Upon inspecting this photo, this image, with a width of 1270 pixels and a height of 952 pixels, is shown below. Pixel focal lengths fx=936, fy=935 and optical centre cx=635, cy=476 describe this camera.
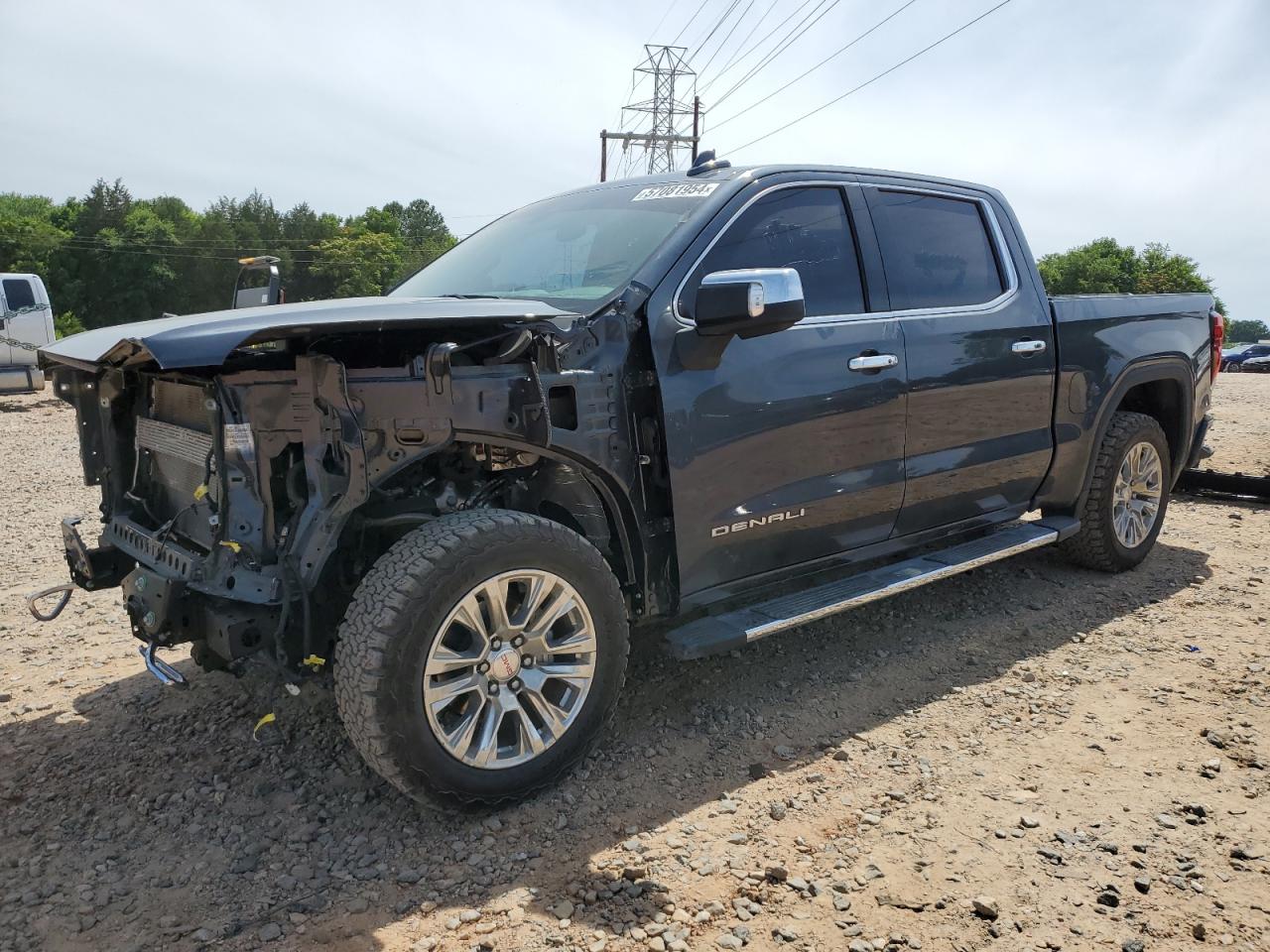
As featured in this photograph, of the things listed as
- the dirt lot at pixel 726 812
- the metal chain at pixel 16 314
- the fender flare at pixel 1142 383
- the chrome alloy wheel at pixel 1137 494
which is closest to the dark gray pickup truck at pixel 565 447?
the dirt lot at pixel 726 812

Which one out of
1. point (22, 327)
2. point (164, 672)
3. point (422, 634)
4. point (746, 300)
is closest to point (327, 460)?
point (422, 634)

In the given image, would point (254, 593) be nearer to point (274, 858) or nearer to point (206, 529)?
point (206, 529)

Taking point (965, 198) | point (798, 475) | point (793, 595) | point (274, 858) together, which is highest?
point (965, 198)

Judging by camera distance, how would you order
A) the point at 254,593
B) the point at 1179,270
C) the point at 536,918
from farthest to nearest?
the point at 1179,270, the point at 254,593, the point at 536,918

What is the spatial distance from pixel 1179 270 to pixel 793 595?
63.5 metres

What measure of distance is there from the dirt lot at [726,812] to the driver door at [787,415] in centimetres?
→ 66

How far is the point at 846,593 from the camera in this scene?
3734mm

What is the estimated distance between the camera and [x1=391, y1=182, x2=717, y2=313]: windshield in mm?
3424

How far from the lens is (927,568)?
409 cm

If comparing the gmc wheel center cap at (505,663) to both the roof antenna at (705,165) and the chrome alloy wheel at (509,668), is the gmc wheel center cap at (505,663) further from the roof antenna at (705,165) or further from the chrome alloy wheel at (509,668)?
the roof antenna at (705,165)

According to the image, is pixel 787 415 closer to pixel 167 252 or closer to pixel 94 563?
pixel 94 563

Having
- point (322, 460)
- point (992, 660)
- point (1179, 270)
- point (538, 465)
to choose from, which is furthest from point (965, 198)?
point (1179, 270)

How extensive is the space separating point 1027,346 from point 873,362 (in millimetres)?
1174

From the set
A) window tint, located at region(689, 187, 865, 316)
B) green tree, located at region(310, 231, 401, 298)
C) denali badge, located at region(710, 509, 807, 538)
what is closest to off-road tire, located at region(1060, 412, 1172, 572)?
window tint, located at region(689, 187, 865, 316)
